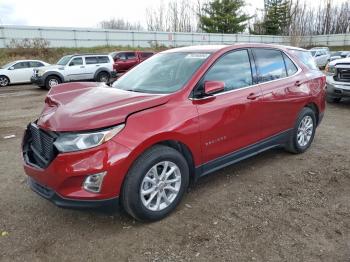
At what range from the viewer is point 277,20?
180 feet

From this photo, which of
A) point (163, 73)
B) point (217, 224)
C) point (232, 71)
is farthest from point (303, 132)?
point (217, 224)

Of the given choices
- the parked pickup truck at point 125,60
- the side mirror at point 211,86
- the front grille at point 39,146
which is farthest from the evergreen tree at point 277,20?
the front grille at point 39,146

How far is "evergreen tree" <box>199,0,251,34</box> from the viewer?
1908 inches

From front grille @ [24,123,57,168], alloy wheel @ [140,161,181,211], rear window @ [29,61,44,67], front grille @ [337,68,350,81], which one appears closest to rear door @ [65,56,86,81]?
rear window @ [29,61,44,67]

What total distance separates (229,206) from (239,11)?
49.8 meters

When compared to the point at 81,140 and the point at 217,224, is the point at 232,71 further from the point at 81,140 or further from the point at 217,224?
the point at 81,140

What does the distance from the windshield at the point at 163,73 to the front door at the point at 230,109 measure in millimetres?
220

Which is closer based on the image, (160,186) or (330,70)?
(160,186)

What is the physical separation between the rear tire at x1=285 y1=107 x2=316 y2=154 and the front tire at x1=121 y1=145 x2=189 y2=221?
2307 millimetres

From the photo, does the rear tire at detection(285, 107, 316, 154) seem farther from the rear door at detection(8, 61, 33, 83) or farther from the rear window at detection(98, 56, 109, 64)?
the rear door at detection(8, 61, 33, 83)

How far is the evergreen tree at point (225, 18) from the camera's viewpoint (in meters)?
48.5

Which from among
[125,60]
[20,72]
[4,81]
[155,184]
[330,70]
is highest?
[330,70]

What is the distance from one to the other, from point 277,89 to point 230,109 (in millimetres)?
1059

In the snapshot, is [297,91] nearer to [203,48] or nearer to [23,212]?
[203,48]
